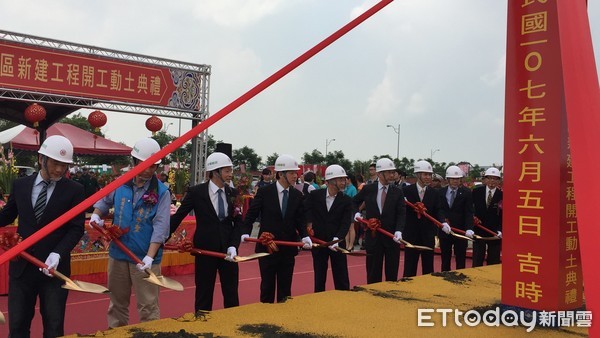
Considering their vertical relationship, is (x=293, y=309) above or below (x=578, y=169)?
below

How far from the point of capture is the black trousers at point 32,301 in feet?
9.76

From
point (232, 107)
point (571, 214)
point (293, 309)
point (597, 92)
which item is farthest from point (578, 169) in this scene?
point (293, 309)

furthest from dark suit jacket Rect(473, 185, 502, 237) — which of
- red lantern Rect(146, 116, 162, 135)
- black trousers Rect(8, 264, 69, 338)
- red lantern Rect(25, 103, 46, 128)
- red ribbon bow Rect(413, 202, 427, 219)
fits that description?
red lantern Rect(25, 103, 46, 128)

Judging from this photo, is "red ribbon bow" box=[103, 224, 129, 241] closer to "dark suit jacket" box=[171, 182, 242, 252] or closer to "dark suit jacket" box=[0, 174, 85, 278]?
"dark suit jacket" box=[0, 174, 85, 278]

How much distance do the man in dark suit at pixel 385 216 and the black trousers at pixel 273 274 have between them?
1.16 meters

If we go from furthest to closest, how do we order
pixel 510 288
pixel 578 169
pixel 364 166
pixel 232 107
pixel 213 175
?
pixel 364 166 → pixel 213 175 → pixel 510 288 → pixel 232 107 → pixel 578 169

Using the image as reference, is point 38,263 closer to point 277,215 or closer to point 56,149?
point 56,149

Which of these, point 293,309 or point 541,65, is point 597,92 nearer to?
point 541,65

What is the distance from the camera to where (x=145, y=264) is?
3.40 m

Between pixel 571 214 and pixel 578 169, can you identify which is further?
pixel 571 214

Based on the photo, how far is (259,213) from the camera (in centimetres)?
483

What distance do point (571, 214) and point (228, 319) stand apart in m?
2.10

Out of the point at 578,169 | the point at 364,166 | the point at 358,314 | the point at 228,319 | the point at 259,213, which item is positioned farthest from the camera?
the point at 364,166
